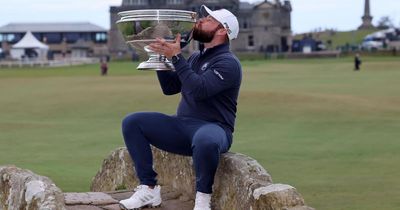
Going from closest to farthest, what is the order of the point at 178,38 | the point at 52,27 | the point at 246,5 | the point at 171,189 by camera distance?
the point at 178,38 → the point at 171,189 → the point at 246,5 → the point at 52,27

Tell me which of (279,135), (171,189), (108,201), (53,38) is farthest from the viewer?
(53,38)

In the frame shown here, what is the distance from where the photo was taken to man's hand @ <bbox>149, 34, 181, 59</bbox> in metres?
8.59

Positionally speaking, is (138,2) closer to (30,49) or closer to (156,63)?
(30,49)

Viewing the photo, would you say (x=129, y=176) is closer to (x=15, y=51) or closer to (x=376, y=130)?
(x=376, y=130)

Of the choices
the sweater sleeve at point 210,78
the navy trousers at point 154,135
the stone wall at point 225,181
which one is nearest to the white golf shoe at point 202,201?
the stone wall at point 225,181

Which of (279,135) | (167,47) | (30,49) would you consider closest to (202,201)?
(167,47)

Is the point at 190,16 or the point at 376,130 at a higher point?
the point at 190,16

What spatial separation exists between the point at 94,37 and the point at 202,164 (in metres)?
177

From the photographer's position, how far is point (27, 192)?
818 cm

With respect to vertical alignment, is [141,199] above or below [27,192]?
below

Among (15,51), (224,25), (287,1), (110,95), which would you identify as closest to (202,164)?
(224,25)

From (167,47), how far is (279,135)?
17795 millimetres

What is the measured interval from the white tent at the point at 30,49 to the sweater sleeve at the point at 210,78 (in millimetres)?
129841

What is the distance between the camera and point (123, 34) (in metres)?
9.05
